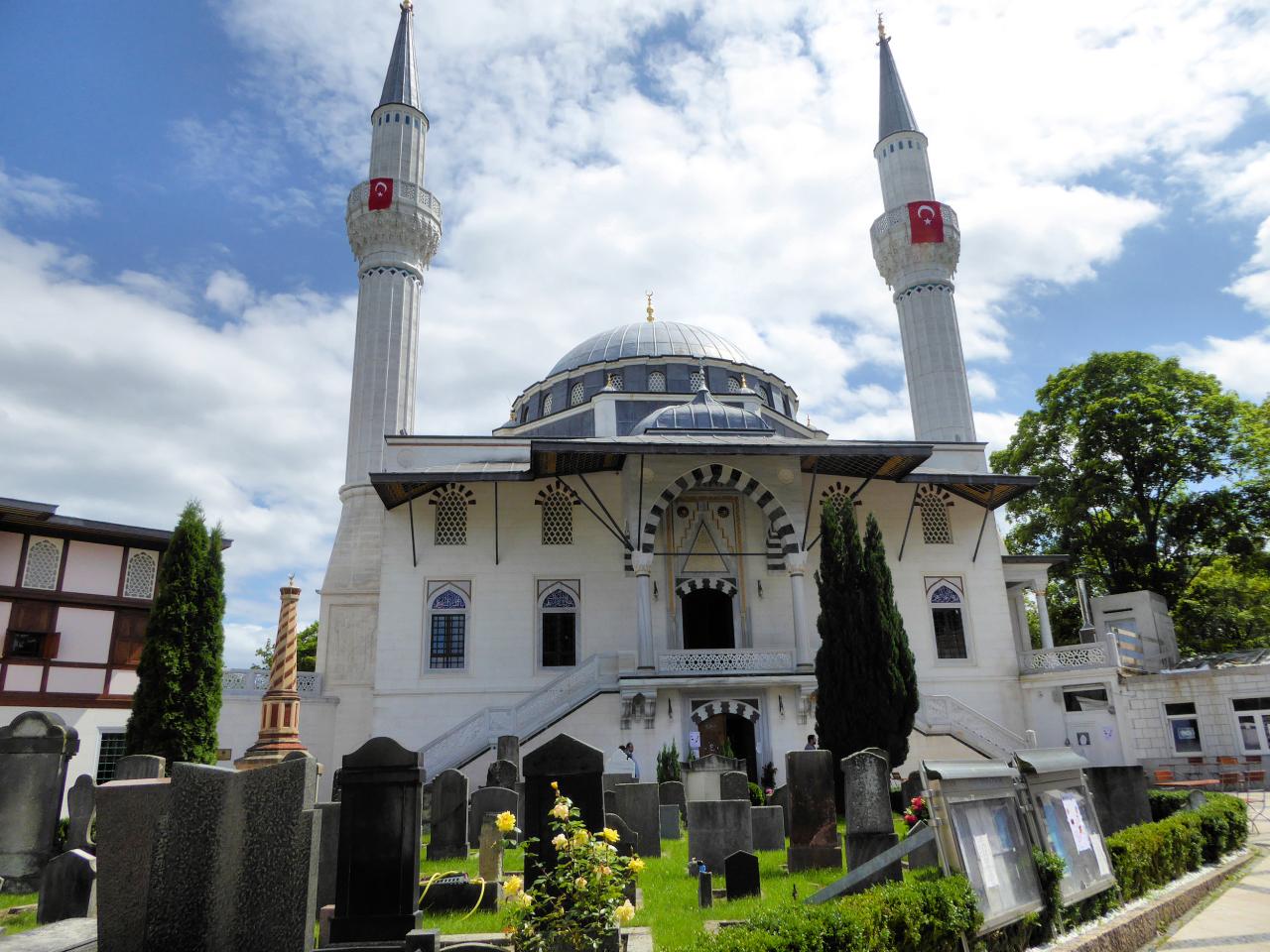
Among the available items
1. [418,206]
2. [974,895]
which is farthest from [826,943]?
[418,206]

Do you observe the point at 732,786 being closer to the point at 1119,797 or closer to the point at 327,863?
the point at 1119,797

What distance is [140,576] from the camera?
17328 mm

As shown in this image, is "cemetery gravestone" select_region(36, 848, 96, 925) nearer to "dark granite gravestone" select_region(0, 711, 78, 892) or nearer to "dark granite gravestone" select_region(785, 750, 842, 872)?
"dark granite gravestone" select_region(0, 711, 78, 892)

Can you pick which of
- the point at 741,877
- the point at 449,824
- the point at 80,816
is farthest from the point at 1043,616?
the point at 80,816

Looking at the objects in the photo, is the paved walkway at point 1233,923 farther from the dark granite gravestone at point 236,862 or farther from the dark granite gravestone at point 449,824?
the dark granite gravestone at point 449,824

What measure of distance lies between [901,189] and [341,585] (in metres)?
19.0

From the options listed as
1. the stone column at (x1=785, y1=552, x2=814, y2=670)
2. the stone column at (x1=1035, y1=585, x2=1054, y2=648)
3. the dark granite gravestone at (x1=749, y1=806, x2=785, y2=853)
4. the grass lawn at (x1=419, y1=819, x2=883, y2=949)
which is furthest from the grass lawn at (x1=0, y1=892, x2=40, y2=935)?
the stone column at (x1=1035, y1=585, x2=1054, y2=648)

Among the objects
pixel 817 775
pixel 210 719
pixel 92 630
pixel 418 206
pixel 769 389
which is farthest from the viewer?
pixel 769 389

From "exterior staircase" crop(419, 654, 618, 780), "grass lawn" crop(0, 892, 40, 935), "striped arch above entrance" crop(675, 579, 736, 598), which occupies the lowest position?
"grass lawn" crop(0, 892, 40, 935)

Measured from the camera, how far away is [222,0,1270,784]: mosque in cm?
1748

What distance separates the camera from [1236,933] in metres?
6.01

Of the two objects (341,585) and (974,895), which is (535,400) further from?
(974,895)

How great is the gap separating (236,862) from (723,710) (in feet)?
47.1

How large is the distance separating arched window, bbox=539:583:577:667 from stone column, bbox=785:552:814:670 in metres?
4.63
